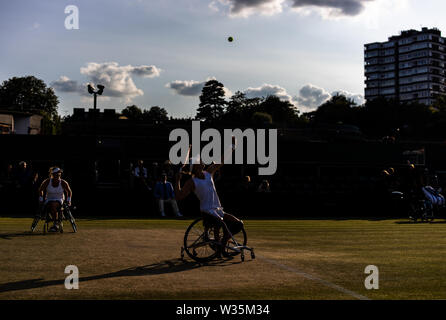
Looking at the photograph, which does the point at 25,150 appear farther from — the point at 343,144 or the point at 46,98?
the point at 46,98

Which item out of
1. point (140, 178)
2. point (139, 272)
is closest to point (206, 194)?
point (139, 272)

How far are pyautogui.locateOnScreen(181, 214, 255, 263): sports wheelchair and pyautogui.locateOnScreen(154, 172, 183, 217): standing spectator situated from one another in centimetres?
1372

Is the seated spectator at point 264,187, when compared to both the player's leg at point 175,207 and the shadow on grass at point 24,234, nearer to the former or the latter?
the player's leg at point 175,207

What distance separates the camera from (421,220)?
23.8m

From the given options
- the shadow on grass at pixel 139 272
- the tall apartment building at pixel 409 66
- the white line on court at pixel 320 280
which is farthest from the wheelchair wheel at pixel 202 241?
the tall apartment building at pixel 409 66

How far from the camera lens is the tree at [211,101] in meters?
117

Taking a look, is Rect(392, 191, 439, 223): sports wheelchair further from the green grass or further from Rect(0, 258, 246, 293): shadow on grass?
Rect(0, 258, 246, 293): shadow on grass

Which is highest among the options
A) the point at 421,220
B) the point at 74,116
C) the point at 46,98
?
the point at 46,98

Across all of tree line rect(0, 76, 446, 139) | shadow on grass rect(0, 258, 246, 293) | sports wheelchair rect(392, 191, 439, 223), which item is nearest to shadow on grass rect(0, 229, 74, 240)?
shadow on grass rect(0, 258, 246, 293)

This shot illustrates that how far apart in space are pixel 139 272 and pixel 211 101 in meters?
110

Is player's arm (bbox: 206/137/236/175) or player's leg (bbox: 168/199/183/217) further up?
player's arm (bbox: 206/137/236/175)

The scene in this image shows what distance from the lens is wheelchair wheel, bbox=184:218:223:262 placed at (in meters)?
10.1
